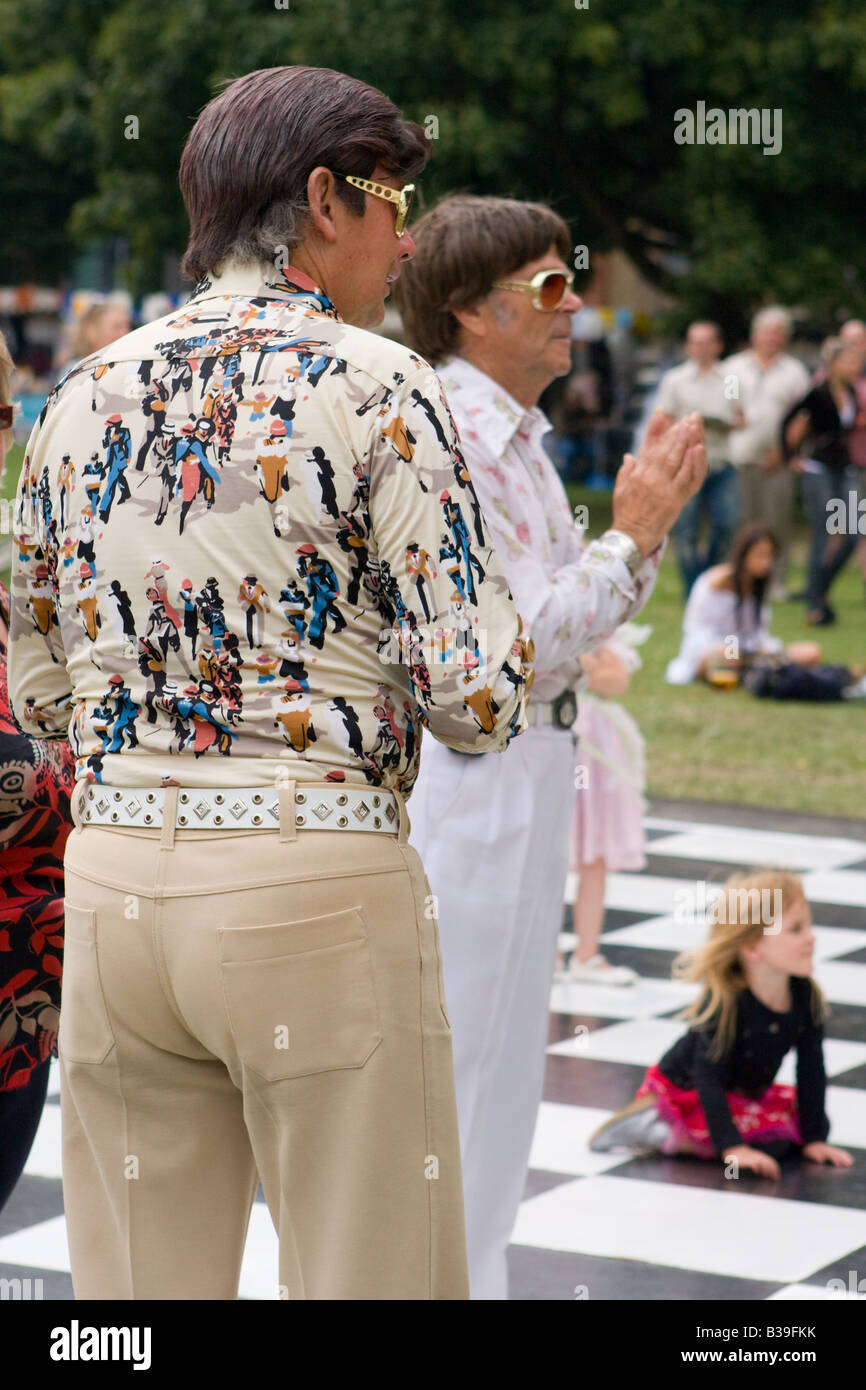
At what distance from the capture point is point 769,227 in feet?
67.0

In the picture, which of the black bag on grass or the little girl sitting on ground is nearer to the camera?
the little girl sitting on ground

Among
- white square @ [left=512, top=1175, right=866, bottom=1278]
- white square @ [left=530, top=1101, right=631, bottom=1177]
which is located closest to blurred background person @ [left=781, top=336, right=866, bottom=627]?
white square @ [left=530, top=1101, right=631, bottom=1177]

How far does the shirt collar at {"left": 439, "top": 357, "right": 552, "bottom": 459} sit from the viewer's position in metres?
3.29

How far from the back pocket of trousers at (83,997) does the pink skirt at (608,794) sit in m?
3.55

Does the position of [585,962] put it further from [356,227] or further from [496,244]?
[356,227]

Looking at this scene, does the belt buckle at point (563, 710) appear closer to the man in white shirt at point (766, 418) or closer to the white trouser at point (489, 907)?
the white trouser at point (489, 907)

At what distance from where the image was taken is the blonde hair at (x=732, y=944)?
4395mm

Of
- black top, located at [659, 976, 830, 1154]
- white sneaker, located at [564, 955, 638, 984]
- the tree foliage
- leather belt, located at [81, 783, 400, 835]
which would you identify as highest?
the tree foliage

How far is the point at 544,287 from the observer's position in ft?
11.1

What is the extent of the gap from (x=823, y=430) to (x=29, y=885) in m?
11.7

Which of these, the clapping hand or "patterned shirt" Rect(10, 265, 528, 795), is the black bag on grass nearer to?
the clapping hand

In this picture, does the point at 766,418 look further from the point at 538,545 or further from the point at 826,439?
the point at 538,545

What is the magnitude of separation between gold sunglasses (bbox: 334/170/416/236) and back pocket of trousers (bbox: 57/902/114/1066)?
2.75 ft
